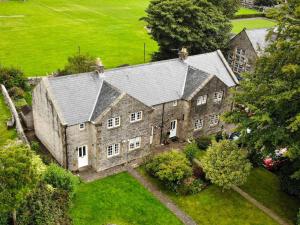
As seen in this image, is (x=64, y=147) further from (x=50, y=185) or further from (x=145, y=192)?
(x=145, y=192)

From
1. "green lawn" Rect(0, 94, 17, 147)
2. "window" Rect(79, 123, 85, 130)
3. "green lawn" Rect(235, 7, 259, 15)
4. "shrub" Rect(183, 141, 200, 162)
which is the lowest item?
"green lawn" Rect(0, 94, 17, 147)

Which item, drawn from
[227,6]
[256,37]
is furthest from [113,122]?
[227,6]

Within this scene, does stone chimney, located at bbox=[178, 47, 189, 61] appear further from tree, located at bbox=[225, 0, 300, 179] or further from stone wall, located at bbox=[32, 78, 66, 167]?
stone wall, located at bbox=[32, 78, 66, 167]

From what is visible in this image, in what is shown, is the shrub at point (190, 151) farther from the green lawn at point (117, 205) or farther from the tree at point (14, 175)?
the tree at point (14, 175)

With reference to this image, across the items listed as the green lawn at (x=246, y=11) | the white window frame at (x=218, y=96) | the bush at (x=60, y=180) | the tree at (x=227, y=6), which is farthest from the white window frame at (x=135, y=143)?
the green lawn at (x=246, y=11)

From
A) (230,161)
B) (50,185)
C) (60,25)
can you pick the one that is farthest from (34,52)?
(230,161)

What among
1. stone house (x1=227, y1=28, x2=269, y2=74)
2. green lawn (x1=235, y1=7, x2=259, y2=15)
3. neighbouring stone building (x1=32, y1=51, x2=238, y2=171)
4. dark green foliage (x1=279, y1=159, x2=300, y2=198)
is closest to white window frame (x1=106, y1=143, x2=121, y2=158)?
neighbouring stone building (x1=32, y1=51, x2=238, y2=171)

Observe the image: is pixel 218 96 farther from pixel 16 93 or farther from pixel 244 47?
pixel 16 93
